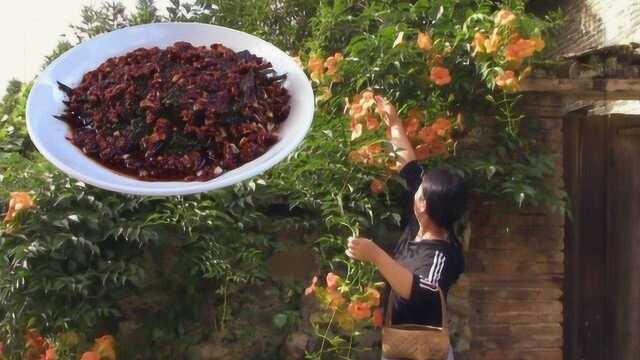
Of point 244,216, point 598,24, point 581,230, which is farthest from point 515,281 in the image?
point 598,24

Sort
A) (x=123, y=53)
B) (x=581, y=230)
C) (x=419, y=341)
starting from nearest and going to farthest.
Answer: (x=419, y=341)
(x=123, y=53)
(x=581, y=230)

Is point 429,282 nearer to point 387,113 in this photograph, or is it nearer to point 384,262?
point 384,262

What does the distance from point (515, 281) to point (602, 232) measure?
889 mm

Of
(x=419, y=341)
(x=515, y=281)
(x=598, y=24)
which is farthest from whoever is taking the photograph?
(x=598, y=24)

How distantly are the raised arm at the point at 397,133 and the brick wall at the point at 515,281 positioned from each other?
447mm

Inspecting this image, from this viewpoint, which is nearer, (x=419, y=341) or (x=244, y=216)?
(x=419, y=341)

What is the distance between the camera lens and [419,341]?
211cm

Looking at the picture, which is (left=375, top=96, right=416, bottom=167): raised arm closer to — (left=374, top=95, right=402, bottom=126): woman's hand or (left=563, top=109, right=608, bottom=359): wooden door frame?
(left=374, top=95, right=402, bottom=126): woman's hand

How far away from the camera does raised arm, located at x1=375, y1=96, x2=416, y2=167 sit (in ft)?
8.29

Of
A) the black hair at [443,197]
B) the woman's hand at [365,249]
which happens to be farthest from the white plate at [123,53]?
the black hair at [443,197]

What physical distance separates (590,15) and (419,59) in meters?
3.91

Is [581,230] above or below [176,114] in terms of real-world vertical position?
below

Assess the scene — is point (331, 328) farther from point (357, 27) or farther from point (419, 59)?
point (357, 27)

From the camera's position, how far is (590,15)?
6.08 m
